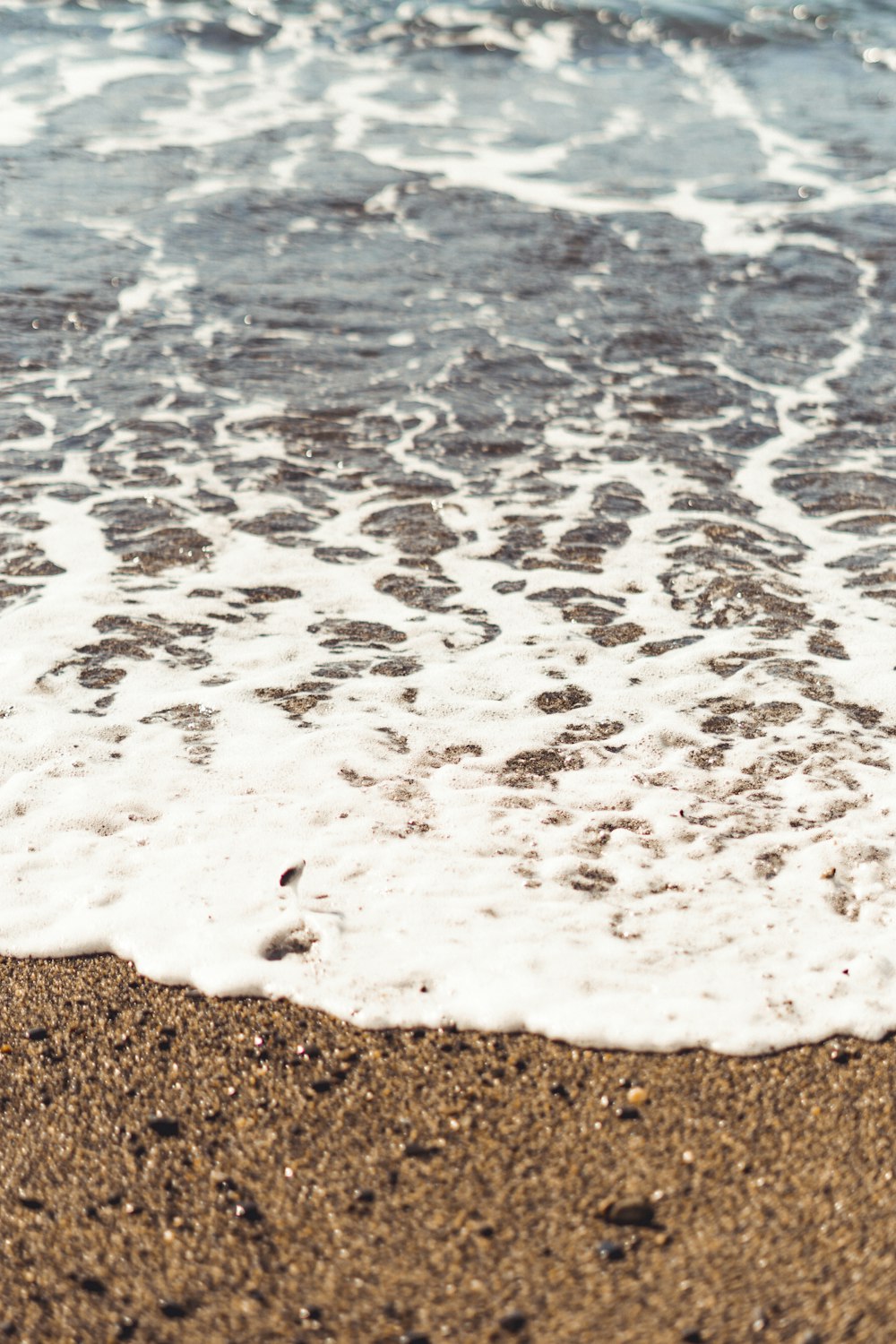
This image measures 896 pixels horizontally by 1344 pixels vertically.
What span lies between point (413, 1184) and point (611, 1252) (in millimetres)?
422

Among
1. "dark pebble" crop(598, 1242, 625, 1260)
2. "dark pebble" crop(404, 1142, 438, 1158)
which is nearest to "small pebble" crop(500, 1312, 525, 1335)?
"dark pebble" crop(598, 1242, 625, 1260)

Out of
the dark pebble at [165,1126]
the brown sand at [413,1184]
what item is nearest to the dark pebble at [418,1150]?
the brown sand at [413,1184]

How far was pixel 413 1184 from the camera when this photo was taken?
243 centimetres

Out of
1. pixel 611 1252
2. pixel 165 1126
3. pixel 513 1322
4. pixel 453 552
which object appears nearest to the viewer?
pixel 513 1322

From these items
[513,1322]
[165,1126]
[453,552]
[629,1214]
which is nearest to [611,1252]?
[629,1214]

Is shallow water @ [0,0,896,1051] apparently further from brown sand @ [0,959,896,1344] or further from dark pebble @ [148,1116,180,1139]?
dark pebble @ [148,1116,180,1139]

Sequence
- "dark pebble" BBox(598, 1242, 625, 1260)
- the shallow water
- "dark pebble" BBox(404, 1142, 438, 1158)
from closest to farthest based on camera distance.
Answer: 1. "dark pebble" BBox(598, 1242, 625, 1260)
2. "dark pebble" BBox(404, 1142, 438, 1158)
3. the shallow water

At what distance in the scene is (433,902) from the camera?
3189 millimetres

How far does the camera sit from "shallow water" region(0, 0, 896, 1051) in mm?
3131

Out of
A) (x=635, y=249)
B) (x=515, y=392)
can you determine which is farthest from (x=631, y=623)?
(x=635, y=249)

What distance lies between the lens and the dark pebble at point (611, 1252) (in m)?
2.24

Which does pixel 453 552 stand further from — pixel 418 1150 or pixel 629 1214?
pixel 629 1214

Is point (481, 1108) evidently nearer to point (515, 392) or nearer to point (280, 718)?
point (280, 718)

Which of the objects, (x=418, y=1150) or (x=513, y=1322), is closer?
(x=513, y=1322)
